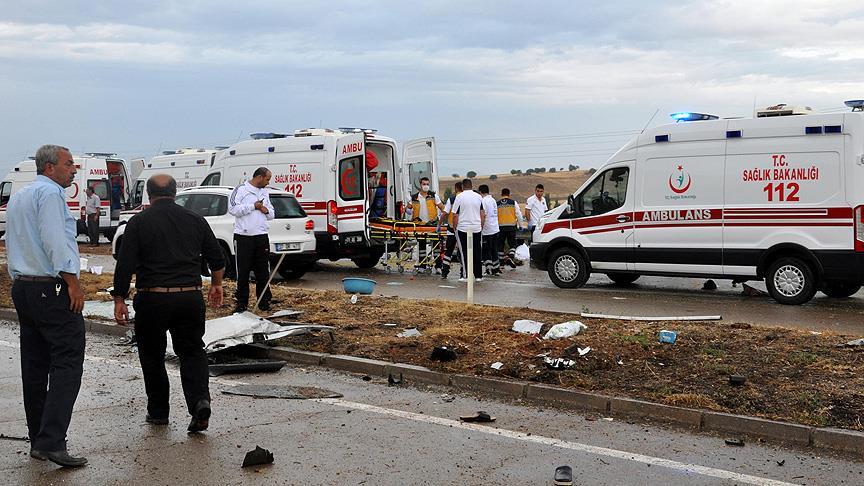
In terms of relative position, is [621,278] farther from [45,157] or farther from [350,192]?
[45,157]

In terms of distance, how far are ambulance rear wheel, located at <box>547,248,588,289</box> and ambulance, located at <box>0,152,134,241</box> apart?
736 inches

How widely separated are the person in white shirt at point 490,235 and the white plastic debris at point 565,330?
9.23 meters

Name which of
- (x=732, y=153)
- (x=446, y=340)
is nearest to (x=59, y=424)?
(x=446, y=340)

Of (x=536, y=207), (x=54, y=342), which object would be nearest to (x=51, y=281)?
(x=54, y=342)

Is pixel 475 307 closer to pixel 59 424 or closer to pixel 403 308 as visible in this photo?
pixel 403 308

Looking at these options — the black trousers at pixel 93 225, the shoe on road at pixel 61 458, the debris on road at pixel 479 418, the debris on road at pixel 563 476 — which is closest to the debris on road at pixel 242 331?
the debris on road at pixel 479 418

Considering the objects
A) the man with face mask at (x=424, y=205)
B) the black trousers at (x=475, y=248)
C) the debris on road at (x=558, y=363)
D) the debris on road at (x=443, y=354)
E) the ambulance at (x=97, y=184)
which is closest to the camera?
the debris on road at (x=558, y=363)

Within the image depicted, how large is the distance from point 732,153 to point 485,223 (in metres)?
5.95

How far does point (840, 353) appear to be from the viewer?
879 cm

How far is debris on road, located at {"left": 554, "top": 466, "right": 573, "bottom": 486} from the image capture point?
5801 millimetres

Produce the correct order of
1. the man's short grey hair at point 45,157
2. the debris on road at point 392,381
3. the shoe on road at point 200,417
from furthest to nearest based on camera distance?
the debris on road at point 392,381 < the shoe on road at point 200,417 < the man's short grey hair at point 45,157

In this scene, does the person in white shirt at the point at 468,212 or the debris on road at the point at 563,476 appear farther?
the person in white shirt at the point at 468,212

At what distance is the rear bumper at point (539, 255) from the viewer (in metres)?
17.4

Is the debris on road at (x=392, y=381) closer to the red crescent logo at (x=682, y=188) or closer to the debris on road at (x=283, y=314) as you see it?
the debris on road at (x=283, y=314)
